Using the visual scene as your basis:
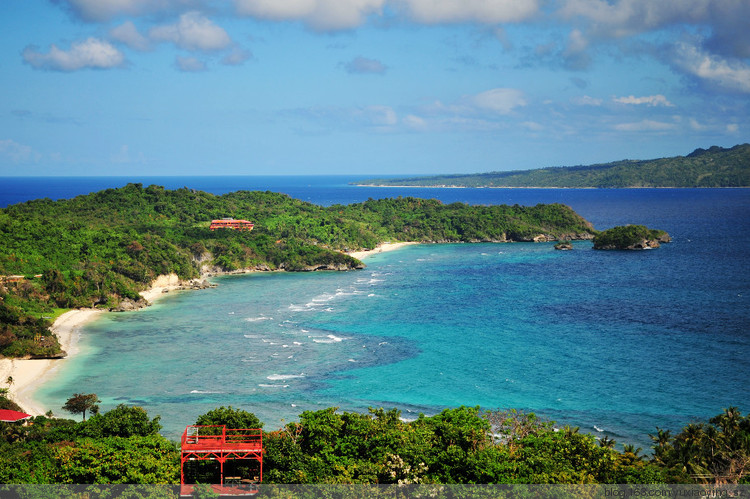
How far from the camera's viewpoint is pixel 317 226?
13712cm

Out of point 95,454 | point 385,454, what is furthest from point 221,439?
point 385,454

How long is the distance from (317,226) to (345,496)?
114 metres

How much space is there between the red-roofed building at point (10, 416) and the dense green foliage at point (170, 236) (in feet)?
60.5

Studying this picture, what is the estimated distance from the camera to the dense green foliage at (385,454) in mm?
26422

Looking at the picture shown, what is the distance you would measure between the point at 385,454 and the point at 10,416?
23.6m

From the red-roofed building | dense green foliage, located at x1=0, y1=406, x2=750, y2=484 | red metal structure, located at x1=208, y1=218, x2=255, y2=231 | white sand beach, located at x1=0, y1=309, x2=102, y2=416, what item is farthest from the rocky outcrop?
red metal structure, located at x1=208, y1=218, x2=255, y2=231

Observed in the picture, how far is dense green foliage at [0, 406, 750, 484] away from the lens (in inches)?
1040

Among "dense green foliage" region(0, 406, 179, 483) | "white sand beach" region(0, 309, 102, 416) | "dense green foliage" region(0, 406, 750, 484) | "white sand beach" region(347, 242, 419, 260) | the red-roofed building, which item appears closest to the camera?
"dense green foliage" region(0, 406, 179, 483)

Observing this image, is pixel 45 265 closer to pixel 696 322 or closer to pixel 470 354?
pixel 470 354

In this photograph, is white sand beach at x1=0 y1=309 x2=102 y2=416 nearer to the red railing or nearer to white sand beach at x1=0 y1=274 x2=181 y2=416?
white sand beach at x1=0 y1=274 x2=181 y2=416

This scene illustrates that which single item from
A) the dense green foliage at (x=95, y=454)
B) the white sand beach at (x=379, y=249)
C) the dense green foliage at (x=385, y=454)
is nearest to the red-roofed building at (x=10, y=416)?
the dense green foliage at (x=95, y=454)

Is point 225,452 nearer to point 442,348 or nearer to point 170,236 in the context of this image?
point 442,348

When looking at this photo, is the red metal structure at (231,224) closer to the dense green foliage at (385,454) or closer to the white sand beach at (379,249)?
the white sand beach at (379,249)

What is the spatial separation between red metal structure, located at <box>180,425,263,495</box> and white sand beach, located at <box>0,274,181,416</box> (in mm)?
20693
